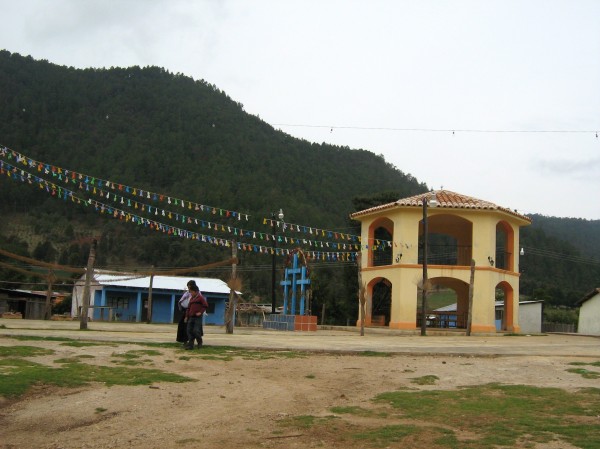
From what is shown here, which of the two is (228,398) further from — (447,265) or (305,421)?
(447,265)

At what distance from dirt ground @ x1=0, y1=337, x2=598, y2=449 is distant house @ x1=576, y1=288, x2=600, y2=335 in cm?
2918

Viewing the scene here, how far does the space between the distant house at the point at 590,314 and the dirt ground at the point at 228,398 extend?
2918 centimetres

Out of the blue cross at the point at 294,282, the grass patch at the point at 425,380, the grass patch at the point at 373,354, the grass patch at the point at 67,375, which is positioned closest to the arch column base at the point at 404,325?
the blue cross at the point at 294,282

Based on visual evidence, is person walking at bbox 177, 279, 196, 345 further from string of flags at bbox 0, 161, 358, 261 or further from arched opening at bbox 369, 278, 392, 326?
arched opening at bbox 369, 278, 392, 326

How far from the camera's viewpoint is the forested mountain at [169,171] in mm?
72250

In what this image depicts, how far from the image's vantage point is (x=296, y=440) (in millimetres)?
7379

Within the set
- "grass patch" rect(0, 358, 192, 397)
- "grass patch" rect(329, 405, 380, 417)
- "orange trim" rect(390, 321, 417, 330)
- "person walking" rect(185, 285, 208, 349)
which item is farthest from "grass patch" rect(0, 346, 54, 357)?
"orange trim" rect(390, 321, 417, 330)

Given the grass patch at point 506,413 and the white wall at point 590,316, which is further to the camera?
the white wall at point 590,316

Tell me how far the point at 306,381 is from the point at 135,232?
7150 cm

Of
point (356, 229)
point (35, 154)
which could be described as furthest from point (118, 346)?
point (35, 154)

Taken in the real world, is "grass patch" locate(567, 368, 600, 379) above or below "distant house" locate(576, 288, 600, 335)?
below

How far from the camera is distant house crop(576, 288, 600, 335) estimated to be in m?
40.8

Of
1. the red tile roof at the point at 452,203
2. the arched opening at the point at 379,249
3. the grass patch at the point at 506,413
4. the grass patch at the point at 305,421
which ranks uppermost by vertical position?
the red tile roof at the point at 452,203

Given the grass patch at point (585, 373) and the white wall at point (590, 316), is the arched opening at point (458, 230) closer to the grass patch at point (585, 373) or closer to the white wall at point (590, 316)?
the white wall at point (590, 316)
